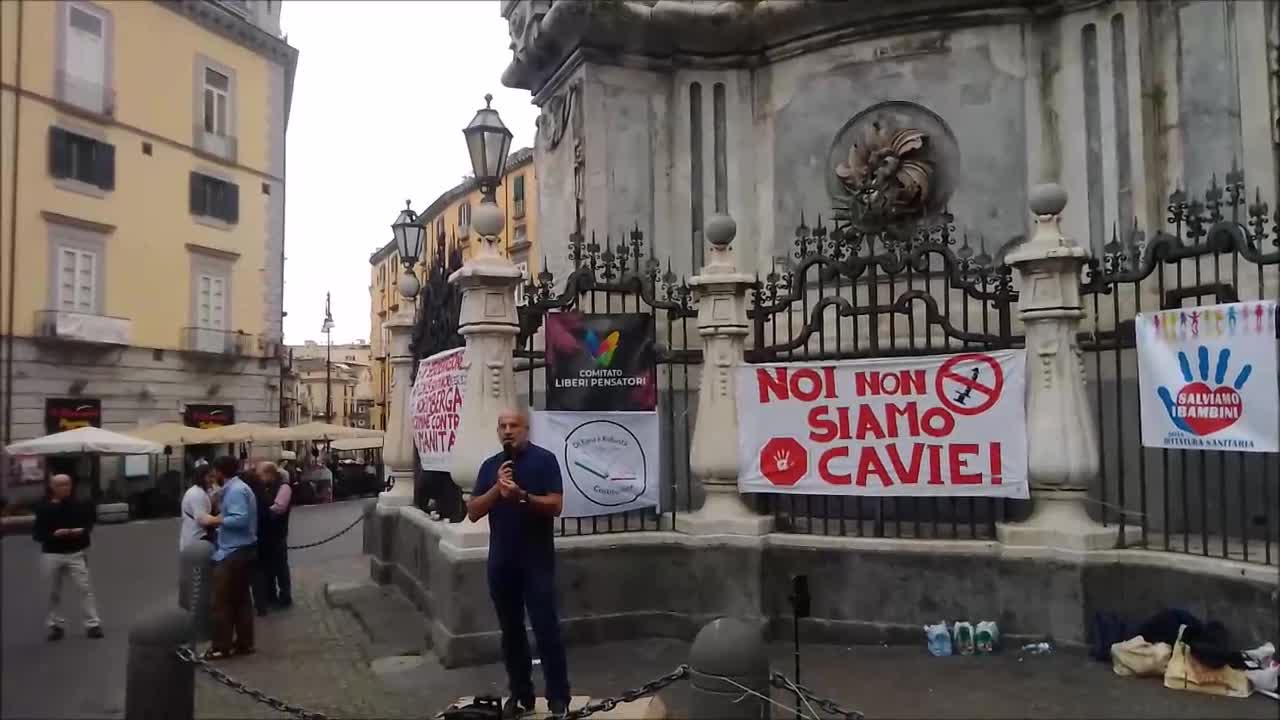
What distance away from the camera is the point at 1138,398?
8.14 m

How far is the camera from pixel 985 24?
9.99 m

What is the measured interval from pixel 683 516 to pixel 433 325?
138 inches

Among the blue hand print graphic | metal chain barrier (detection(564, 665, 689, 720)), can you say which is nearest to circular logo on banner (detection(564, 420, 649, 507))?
metal chain barrier (detection(564, 665, 689, 720))

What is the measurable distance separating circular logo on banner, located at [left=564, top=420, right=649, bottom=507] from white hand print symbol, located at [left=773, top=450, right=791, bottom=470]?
1094 millimetres

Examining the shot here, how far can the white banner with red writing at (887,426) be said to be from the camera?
7.55m

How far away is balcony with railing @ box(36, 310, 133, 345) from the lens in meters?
2.00

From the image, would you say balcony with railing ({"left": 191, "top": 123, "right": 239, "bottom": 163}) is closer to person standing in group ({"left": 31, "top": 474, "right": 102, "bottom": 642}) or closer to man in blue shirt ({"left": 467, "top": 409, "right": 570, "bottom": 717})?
person standing in group ({"left": 31, "top": 474, "right": 102, "bottom": 642})

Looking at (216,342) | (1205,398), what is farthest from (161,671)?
(1205,398)

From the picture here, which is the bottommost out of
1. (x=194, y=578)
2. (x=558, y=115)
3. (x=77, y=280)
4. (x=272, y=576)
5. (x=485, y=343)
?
(x=272, y=576)

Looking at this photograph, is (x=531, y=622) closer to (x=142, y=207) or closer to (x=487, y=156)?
(x=142, y=207)

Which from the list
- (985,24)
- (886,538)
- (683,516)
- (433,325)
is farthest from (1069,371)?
(433,325)

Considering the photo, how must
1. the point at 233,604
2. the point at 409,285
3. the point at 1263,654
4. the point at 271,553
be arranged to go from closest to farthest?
the point at 1263,654
the point at 233,604
the point at 271,553
the point at 409,285

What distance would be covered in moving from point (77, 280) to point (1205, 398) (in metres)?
6.83

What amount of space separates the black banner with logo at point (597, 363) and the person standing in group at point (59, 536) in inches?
236
